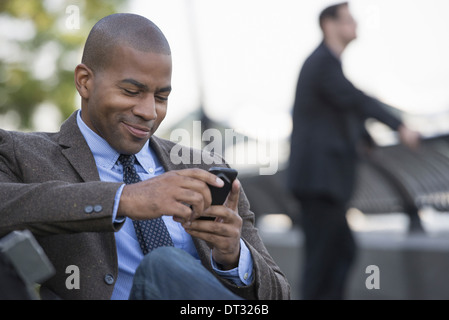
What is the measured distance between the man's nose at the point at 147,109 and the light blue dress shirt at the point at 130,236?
8.9 inches

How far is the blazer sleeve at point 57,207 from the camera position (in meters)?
2.13

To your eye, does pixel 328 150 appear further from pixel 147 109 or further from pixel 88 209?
pixel 88 209

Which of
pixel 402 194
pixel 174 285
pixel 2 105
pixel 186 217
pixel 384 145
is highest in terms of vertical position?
pixel 186 217

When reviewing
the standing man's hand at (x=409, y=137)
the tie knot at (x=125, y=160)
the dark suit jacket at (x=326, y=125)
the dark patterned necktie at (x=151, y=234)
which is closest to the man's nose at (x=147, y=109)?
the tie knot at (x=125, y=160)

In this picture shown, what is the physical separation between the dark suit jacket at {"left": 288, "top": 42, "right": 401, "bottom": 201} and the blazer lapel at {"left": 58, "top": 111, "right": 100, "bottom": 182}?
9.34 feet

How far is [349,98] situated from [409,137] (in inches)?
22.2

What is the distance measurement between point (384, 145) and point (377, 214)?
100 cm

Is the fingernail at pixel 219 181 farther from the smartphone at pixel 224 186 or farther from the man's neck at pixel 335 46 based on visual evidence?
the man's neck at pixel 335 46

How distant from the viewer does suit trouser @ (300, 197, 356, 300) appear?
16.8 ft

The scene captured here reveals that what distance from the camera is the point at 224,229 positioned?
2301 mm

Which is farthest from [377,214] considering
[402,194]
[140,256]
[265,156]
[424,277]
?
[140,256]

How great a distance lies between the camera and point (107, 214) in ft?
6.91

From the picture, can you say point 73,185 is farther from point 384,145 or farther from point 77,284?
point 384,145

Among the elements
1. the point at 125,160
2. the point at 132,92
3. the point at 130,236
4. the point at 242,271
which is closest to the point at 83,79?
the point at 132,92
